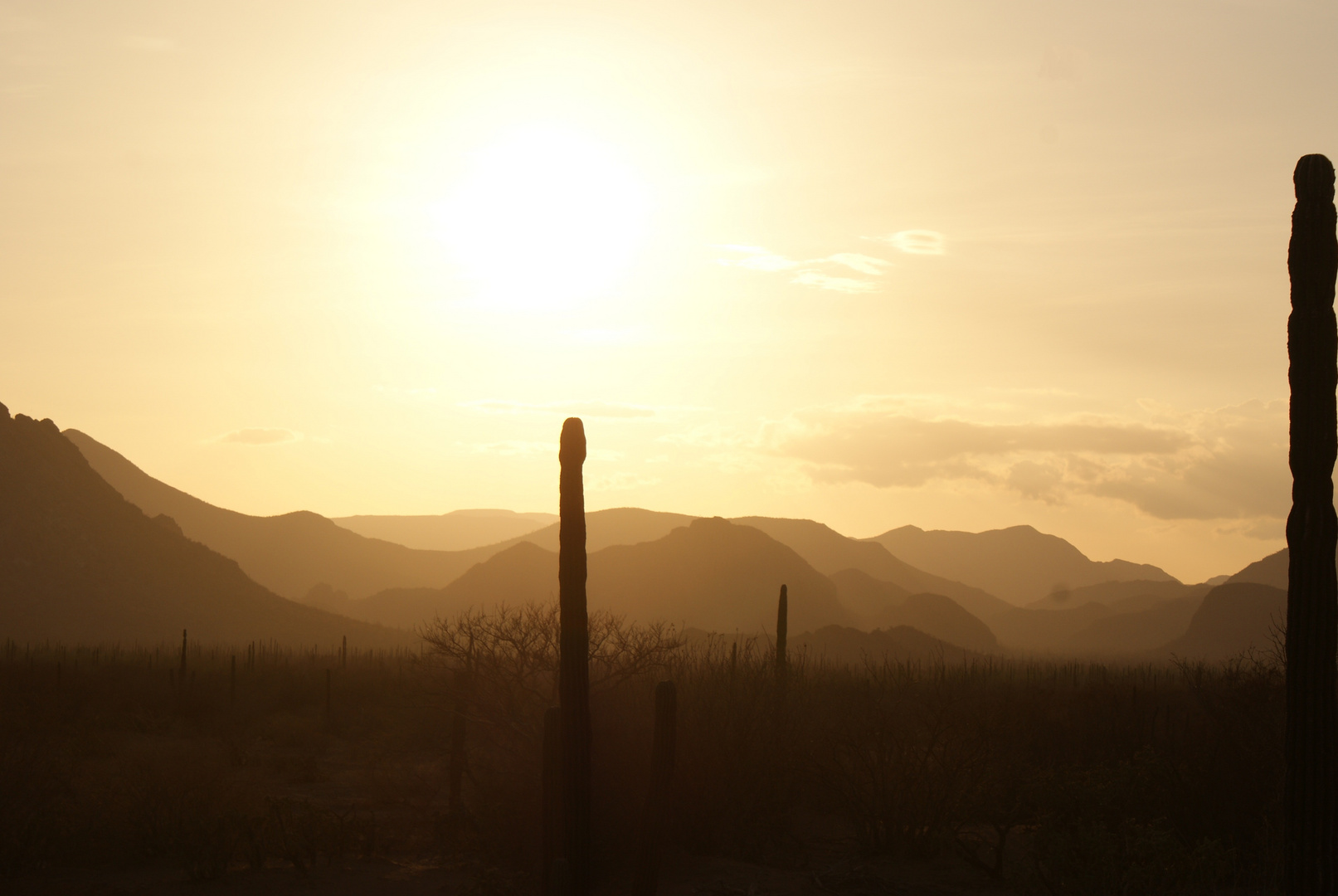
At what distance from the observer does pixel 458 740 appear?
1578 centimetres

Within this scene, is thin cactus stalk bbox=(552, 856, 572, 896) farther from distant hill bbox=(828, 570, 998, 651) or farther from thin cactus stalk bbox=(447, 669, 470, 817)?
distant hill bbox=(828, 570, 998, 651)

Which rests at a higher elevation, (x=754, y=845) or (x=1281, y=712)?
(x=1281, y=712)

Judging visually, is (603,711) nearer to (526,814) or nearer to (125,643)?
(526,814)

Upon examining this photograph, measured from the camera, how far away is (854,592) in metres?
124

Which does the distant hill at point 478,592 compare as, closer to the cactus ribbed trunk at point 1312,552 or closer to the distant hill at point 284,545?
the distant hill at point 284,545

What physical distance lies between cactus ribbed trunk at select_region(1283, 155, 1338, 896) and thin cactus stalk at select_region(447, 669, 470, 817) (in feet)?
33.7

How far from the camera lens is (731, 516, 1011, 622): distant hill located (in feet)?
487

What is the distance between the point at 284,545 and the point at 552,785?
425ft

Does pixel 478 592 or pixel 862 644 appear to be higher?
pixel 478 592

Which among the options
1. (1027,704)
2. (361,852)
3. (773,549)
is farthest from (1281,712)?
A: (773,549)

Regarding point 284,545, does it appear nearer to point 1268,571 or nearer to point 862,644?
point 862,644

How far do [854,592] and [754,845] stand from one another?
367 ft

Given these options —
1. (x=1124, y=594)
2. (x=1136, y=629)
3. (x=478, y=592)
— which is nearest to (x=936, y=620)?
(x=1136, y=629)

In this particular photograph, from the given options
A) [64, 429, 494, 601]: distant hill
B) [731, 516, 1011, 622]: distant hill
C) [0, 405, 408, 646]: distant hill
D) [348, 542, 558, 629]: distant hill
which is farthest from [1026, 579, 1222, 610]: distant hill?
[0, 405, 408, 646]: distant hill
